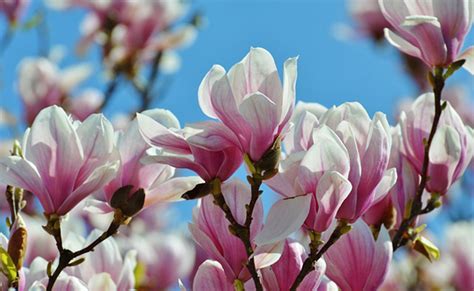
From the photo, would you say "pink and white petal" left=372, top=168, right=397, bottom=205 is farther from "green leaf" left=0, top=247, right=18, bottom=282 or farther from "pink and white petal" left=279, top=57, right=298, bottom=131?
"green leaf" left=0, top=247, right=18, bottom=282

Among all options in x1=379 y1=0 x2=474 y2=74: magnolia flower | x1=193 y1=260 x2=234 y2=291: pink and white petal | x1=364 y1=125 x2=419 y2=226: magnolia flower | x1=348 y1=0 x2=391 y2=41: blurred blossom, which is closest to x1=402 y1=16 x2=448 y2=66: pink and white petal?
x1=379 y1=0 x2=474 y2=74: magnolia flower

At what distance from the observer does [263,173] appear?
0.92 meters

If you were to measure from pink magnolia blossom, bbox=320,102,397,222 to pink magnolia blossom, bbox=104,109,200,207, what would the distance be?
189 mm

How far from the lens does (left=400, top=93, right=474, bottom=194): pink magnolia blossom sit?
1070 millimetres

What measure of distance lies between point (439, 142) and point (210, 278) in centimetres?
34

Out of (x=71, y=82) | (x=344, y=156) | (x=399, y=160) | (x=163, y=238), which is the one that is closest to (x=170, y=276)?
(x=163, y=238)

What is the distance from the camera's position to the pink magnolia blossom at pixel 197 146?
926 mm

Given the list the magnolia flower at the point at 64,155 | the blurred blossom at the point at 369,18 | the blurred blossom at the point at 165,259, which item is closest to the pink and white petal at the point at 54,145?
the magnolia flower at the point at 64,155

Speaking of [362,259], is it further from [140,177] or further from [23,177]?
[23,177]

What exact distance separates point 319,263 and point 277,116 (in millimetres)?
168

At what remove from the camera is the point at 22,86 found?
2.55 m

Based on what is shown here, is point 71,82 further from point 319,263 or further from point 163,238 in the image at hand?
point 319,263

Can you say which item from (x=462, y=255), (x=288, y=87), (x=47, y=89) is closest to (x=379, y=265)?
(x=288, y=87)

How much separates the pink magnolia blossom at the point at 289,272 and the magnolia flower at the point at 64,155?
21cm
